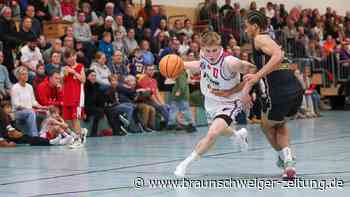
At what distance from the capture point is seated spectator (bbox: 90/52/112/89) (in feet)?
56.8

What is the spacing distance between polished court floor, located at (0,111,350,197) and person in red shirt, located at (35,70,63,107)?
1128mm

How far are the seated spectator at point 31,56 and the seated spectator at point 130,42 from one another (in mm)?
3810

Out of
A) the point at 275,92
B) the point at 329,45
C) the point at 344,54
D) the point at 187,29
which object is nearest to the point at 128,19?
the point at 187,29

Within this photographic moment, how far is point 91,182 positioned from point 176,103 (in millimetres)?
9859

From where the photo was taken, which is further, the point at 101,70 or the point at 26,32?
the point at 26,32

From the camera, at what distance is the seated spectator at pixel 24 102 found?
49.4 feet

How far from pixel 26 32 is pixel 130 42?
3.79 meters

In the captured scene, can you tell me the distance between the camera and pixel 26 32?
693 inches

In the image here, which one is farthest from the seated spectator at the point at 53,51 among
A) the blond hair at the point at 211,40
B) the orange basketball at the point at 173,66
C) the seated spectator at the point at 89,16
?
the blond hair at the point at 211,40

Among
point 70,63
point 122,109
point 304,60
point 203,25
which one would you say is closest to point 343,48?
point 304,60

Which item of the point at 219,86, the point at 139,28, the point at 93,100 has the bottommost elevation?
the point at 93,100

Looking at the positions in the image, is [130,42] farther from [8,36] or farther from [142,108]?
[8,36]

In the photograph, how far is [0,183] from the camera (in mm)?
8891

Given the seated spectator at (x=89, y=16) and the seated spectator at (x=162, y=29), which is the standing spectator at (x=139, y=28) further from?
the seated spectator at (x=89, y=16)
